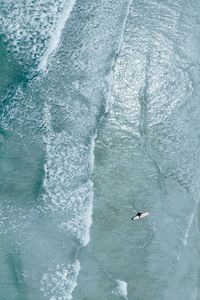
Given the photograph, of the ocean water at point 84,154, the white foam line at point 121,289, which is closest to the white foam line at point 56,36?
the ocean water at point 84,154

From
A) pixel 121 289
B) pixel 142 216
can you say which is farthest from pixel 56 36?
pixel 121 289

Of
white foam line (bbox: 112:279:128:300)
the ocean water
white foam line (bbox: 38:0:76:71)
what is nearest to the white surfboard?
the ocean water

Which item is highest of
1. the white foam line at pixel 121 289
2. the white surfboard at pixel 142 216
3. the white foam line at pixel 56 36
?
the white foam line at pixel 56 36

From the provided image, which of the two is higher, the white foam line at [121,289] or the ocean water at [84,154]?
the ocean water at [84,154]

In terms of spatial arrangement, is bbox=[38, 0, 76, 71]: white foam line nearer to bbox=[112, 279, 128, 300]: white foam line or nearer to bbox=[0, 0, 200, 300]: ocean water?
bbox=[0, 0, 200, 300]: ocean water

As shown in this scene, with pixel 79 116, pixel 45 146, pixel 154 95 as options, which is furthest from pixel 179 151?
pixel 45 146

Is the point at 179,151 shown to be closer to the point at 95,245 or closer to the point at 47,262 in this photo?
the point at 95,245

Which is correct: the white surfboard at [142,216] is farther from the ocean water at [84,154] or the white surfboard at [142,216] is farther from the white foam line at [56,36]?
the white foam line at [56,36]
